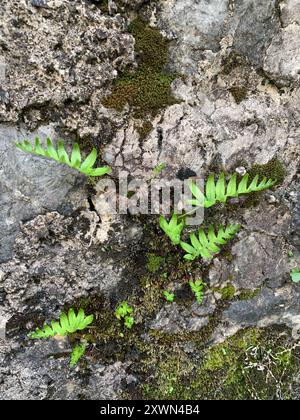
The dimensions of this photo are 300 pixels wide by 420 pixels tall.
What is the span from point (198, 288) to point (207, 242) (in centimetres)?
46

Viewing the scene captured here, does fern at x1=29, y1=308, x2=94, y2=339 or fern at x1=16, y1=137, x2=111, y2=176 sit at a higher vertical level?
fern at x1=16, y1=137, x2=111, y2=176

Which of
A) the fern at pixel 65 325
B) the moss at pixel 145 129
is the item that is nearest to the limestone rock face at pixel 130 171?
the moss at pixel 145 129

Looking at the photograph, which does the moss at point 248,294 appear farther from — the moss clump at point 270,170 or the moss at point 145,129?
the moss at point 145,129

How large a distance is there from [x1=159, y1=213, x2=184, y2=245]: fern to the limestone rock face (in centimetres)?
19

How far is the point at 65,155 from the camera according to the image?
237cm

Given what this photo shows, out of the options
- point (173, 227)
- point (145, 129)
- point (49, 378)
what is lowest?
point (49, 378)

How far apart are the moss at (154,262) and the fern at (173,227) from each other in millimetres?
284

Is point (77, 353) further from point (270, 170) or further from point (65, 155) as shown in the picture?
point (270, 170)

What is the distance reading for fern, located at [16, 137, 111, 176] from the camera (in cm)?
235

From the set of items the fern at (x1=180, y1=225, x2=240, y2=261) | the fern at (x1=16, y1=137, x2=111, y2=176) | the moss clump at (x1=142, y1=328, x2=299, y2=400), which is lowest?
the moss clump at (x1=142, y1=328, x2=299, y2=400)

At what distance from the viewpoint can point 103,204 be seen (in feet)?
9.39

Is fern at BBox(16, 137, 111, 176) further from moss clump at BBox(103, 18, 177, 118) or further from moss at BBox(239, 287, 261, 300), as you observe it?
moss at BBox(239, 287, 261, 300)

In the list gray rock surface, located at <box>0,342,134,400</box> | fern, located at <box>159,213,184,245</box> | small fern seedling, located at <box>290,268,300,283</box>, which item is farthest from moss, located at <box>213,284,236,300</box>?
gray rock surface, located at <box>0,342,134,400</box>

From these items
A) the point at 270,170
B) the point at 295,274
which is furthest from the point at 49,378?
the point at 270,170
